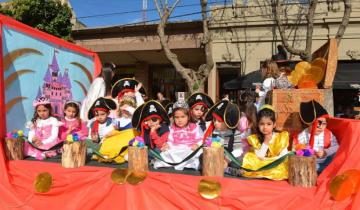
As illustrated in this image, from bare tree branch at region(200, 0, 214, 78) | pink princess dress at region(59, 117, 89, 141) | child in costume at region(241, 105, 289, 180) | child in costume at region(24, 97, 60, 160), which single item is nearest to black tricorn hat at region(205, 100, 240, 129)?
child in costume at region(241, 105, 289, 180)

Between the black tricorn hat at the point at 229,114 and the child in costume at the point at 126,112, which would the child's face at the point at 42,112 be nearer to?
the child in costume at the point at 126,112

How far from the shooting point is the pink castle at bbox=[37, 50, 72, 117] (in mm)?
4641

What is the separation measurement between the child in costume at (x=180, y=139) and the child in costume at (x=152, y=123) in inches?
3.5

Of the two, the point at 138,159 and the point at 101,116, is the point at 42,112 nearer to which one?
the point at 101,116

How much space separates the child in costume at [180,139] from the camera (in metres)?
3.54

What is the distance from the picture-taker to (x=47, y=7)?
40.2 ft

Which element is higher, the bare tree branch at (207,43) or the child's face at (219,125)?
the bare tree branch at (207,43)

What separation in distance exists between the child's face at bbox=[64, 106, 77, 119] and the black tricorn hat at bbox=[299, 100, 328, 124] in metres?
2.96

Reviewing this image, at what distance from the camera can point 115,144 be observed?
4008mm

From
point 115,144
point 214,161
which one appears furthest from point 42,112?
point 214,161

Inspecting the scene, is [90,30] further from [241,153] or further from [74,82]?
[241,153]

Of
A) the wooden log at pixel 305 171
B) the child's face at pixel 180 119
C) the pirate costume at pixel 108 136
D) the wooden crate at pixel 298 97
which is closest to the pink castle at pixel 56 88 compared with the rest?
the pirate costume at pixel 108 136

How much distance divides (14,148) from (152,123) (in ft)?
4.76

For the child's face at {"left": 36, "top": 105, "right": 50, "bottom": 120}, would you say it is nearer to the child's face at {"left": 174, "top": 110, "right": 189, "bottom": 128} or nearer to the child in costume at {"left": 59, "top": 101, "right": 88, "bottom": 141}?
the child in costume at {"left": 59, "top": 101, "right": 88, "bottom": 141}
